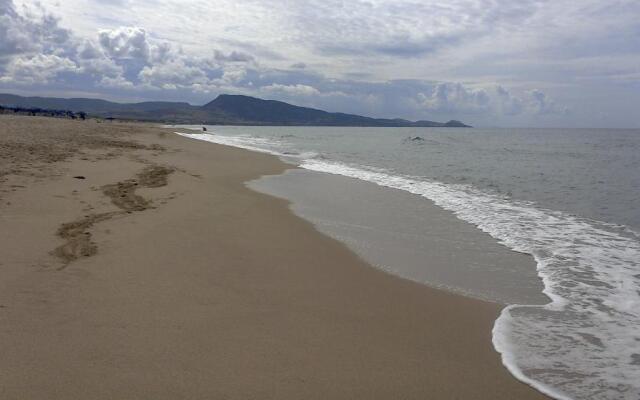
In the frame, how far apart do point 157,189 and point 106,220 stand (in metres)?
4.39

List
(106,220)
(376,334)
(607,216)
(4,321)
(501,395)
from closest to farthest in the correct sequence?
Result: (501,395) < (4,321) < (376,334) < (106,220) < (607,216)

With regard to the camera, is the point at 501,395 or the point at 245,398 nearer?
the point at 245,398

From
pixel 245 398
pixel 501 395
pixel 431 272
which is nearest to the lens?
pixel 245 398

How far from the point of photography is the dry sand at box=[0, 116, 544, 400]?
3955 mm

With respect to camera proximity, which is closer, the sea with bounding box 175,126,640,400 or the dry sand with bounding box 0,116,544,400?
the dry sand with bounding box 0,116,544,400

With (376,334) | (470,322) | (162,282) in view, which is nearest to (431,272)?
(470,322)

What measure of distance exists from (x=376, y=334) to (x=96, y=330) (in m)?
2.86

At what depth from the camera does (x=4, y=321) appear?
462 centimetres

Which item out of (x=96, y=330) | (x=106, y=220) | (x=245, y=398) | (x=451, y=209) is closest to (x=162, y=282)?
(x=96, y=330)

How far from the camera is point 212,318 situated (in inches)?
203

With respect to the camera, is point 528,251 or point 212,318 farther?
point 528,251

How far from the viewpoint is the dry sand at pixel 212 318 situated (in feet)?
13.0

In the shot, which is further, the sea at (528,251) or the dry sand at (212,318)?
the sea at (528,251)

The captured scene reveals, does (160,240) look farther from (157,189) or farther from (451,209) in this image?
(451,209)
